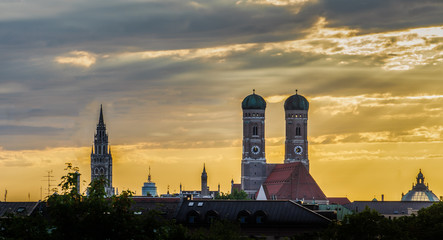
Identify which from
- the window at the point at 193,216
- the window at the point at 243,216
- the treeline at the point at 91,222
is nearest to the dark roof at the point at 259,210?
the window at the point at 193,216

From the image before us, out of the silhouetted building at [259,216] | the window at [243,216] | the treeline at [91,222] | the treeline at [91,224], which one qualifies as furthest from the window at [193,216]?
the treeline at [91,224]

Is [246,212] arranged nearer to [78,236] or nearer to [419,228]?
[419,228]

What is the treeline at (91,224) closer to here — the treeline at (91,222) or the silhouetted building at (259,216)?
the treeline at (91,222)

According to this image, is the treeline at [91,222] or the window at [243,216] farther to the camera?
the window at [243,216]

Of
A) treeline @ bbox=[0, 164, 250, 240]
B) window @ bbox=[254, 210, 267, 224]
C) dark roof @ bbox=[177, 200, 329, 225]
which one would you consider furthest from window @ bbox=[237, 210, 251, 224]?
treeline @ bbox=[0, 164, 250, 240]

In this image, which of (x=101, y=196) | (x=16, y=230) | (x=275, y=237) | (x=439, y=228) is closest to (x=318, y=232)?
(x=275, y=237)

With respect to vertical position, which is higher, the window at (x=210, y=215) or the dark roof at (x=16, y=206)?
the dark roof at (x=16, y=206)

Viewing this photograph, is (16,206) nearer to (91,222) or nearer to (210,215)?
(210,215)

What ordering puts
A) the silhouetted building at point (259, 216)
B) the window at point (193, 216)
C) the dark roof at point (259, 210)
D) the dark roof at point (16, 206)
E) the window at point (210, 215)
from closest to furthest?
the silhouetted building at point (259, 216)
the dark roof at point (259, 210)
the window at point (210, 215)
the window at point (193, 216)
the dark roof at point (16, 206)

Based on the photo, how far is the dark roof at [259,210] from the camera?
487 feet

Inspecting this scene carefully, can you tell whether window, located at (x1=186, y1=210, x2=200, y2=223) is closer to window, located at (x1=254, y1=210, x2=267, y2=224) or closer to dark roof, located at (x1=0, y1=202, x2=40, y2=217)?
window, located at (x1=254, y1=210, x2=267, y2=224)

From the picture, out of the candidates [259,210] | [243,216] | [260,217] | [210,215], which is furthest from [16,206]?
[260,217]

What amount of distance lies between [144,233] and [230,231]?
24.5 m

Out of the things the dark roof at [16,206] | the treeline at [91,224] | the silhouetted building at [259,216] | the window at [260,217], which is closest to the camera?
the treeline at [91,224]
